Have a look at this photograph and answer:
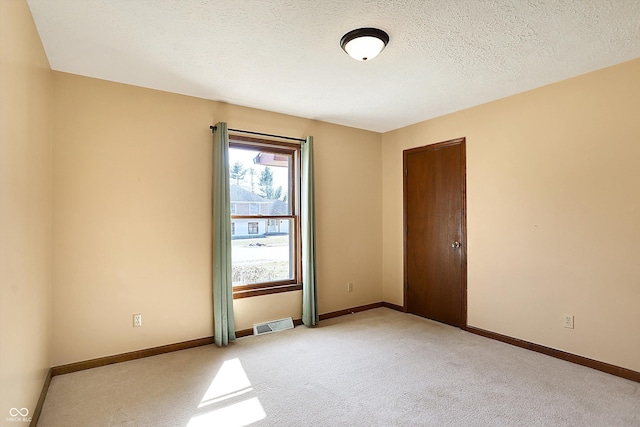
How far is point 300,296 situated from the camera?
4.19 m

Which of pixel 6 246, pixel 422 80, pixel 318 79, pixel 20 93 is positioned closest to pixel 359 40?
pixel 318 79

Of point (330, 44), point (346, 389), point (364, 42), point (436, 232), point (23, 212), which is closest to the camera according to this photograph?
point (23, 212)

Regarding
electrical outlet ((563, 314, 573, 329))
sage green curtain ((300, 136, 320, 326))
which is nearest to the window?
sage green curtain ((300, 136, 320, 326))

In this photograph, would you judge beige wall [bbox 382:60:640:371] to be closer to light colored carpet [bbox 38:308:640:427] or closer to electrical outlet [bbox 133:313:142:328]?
light colored carpet [bbox 38:308:640:427]

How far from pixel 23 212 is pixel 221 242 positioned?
67.3 inches

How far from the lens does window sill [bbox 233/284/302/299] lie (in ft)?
12.2

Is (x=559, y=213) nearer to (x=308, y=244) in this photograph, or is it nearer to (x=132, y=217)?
(x=308, y=244)

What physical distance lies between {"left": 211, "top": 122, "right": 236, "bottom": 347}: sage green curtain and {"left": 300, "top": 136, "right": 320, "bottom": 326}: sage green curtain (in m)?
0.95

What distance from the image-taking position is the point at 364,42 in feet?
7.54

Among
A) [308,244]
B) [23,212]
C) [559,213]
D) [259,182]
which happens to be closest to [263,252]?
[308,244]

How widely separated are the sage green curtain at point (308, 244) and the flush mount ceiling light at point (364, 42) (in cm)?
179

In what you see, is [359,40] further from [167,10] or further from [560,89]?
[560,89]

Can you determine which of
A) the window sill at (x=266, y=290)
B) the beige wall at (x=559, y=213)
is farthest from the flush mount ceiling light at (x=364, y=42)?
the window sill at (x=266, y=290)

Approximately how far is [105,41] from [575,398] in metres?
4.31
